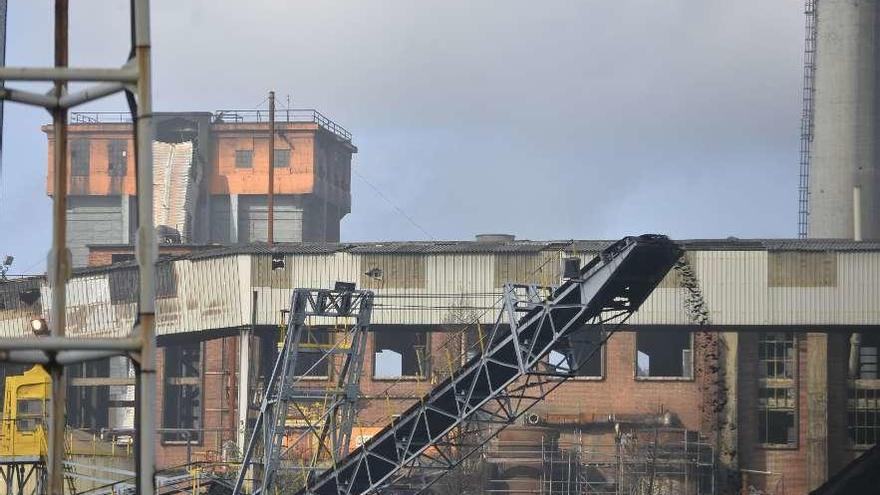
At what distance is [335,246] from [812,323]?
→ 52.3 feet

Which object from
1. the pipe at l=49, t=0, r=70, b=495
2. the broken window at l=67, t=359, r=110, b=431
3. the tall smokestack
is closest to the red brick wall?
the tall smokestack

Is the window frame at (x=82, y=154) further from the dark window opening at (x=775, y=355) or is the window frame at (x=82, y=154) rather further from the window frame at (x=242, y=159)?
the dark window opening at (x=775, y=355)

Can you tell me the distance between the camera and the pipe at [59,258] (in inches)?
292

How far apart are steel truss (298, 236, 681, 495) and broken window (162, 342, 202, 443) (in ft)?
78.2

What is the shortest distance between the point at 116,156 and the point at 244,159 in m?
7.53

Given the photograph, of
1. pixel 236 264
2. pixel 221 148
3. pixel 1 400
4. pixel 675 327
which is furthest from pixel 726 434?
pixel 221 148

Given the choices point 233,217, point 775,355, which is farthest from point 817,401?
point 233,217

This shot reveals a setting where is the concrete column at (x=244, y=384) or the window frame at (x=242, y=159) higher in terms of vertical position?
the window frame at (x=242, y=159)

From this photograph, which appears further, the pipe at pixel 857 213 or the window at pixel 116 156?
the window at pixel 116 156

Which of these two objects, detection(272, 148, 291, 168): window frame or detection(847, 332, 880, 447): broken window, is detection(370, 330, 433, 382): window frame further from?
detection(272, 148, 291, 168): window frame

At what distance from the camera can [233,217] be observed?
261ft

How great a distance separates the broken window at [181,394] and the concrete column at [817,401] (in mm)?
23557

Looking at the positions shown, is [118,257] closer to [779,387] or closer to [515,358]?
[779,387]

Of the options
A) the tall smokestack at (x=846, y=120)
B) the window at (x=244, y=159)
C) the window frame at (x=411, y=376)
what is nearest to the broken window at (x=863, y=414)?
the tall smokestack at (x=846, y=120)
